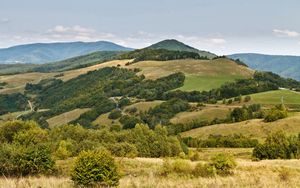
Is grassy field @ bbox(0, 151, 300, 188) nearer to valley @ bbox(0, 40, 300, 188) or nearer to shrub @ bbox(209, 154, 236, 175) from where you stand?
valley @ bbox(0, 40, 300, 188)

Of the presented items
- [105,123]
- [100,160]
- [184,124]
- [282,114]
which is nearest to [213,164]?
[100,160]

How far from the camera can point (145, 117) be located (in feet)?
595

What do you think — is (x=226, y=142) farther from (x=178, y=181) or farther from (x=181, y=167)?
(x=178, y=181)

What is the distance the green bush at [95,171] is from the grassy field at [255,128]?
11305 centimetres

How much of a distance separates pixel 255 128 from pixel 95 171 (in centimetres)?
12183

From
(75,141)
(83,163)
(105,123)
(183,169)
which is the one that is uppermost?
(83,163)

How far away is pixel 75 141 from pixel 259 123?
232 feet

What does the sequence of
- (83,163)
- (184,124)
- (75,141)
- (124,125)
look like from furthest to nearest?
(124,125) < (184,124) < (75,141) < (83,163)

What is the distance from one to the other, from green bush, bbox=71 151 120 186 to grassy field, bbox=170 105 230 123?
478ft

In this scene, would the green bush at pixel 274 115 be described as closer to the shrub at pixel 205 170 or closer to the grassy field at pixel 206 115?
the grassy field at pixel 206 115

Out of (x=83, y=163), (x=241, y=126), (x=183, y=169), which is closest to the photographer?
(x=83, y=163)

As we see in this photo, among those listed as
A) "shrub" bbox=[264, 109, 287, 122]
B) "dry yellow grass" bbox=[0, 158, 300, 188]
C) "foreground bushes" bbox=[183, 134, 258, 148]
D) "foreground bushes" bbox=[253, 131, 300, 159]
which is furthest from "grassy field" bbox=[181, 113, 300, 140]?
"dry yellow grass" bbox=[0, 158, 300, 188]

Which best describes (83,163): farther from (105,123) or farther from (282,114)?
(105,123)

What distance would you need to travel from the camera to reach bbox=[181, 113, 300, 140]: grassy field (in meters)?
129
